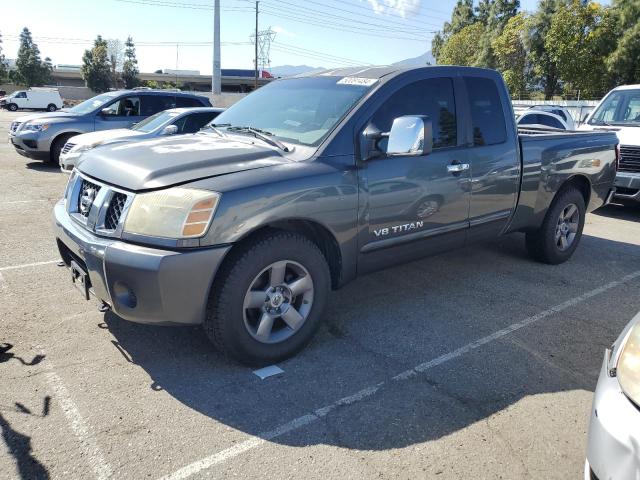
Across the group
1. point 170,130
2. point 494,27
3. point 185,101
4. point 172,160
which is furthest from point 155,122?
point 494,27

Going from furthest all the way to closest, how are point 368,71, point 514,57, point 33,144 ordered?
point 514,57 < point 33,144 < point 368,71

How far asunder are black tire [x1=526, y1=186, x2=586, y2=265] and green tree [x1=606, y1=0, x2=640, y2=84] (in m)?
32.2

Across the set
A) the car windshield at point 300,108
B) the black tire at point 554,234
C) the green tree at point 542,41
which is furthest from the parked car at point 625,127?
the green tree at point 542,41

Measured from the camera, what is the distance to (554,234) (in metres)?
5.54

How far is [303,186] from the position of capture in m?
3.31

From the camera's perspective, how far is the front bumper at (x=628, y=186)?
8.28 m

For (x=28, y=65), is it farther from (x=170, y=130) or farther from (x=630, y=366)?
(x=630, y=366)

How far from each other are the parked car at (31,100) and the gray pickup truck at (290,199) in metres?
44.4

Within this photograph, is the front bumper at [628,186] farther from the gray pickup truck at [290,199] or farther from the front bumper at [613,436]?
the front bumper at [613,436]

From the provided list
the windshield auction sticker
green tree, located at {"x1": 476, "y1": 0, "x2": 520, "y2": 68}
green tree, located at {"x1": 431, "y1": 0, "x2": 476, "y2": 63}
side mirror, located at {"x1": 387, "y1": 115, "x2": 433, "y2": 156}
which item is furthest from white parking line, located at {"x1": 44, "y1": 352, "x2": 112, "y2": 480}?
green tree, located at {"x1": 431, "y1": 0, "x2": 476, "y2": 63}

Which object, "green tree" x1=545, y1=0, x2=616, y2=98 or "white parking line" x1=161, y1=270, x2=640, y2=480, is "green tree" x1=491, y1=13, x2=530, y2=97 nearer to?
"green tree" x1=545, y1=0, x2=616, y2=98

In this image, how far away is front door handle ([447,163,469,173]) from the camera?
4176 mm

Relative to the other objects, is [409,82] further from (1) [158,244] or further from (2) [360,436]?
(2) [360,436]

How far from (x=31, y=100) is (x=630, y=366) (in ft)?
160
